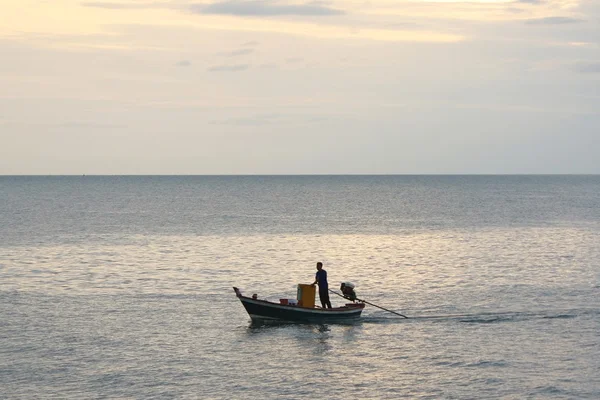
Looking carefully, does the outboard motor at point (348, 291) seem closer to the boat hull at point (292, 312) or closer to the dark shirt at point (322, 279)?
the boat hull at point (292, 312)

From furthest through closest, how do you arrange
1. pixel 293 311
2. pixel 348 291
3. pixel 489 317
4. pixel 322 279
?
pixel 348 291 → pixel 489 317 → pixel 322 279 → pixel 293 311

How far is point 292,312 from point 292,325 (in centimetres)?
54

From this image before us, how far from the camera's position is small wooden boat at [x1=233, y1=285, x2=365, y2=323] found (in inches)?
1341

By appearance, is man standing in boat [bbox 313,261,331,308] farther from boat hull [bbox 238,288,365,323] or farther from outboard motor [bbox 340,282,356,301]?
outboard motor [bbox 340,282,356,301]

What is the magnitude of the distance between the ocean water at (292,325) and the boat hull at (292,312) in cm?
44

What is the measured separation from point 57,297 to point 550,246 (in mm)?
39962

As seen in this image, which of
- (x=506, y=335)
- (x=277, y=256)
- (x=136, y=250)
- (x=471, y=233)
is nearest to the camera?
(x=506, y=335)

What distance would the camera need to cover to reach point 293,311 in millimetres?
34125

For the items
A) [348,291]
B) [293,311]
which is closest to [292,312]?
[293,311]

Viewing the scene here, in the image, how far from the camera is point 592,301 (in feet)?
128

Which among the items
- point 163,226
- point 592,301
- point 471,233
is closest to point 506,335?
point 592,301

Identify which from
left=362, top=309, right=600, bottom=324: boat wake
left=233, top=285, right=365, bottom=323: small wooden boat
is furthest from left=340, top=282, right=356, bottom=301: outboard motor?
left=362, top=309, right=600, bottom=324: boat wake

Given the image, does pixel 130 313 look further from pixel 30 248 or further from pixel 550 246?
pixel 550 246

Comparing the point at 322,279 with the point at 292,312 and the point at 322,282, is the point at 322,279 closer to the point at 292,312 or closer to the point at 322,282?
the point at 322,282
